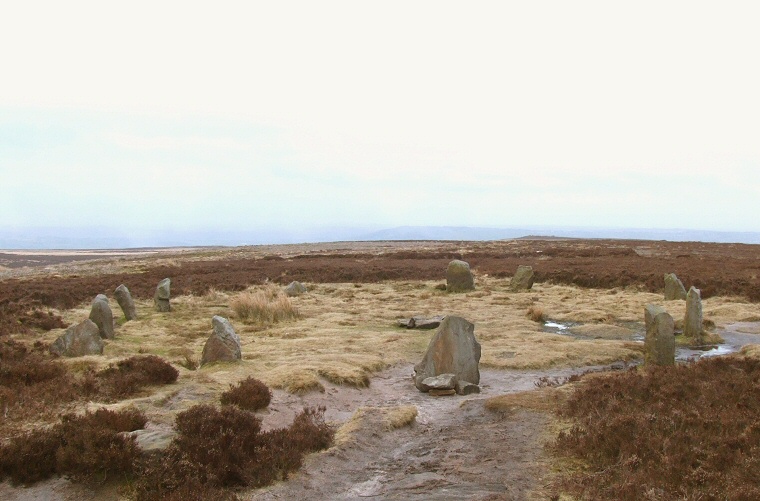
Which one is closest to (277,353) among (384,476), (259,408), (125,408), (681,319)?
(259,408)

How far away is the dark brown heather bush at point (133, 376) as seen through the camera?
10.9 metres

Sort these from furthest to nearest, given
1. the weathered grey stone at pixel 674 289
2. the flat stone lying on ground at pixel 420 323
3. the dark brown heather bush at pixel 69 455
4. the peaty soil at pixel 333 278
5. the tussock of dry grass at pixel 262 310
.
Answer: the weathered grey stone at pixel 674 289 < the peaty soil at pixel 333 278 < the tussock of dry grass at pixel 262 310 < the flat stone lying on ground at pixel 420 323 < the dark brown heather bush at pixel 69 455

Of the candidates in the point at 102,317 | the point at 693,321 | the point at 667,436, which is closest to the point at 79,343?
the point at 102,317

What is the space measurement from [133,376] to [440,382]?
267 inches

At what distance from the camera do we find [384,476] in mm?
8273

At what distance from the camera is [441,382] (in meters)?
13.1

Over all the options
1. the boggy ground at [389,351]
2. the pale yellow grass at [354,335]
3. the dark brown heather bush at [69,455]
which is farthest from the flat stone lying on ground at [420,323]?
the dark brown heather bush at [69,455]

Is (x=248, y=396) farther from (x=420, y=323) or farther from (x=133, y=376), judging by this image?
(x=420, y=323)

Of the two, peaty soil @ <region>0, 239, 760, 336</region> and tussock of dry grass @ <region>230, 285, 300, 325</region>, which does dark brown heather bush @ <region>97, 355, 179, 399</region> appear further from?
tussock of dry grass @ <region>230, 285, 300, 325</region>

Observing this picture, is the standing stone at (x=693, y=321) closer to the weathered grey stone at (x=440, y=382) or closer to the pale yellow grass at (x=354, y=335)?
the pale yellow grass at (x=354, y=335)

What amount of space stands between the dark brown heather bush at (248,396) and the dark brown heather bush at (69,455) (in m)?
2.76

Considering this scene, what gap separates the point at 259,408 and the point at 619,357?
10.8 m

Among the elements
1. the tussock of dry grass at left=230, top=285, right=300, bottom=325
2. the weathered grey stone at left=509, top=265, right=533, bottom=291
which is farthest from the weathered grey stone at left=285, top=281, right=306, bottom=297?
the weathered grey stone at left=509, top=265, right=533, bottom=291

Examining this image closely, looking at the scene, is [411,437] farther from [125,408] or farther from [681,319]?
[681,319]
